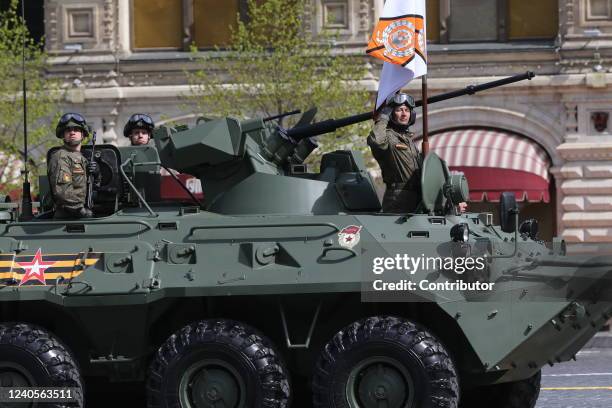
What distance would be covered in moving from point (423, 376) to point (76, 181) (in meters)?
3.42

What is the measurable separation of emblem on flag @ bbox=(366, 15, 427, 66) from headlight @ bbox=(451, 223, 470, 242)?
13.5ft

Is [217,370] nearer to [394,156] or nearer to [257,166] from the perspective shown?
[257,166]

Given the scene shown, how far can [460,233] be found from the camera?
38.4ft

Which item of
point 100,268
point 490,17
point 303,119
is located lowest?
point 100,268

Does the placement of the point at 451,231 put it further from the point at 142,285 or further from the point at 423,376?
the point at 142,285

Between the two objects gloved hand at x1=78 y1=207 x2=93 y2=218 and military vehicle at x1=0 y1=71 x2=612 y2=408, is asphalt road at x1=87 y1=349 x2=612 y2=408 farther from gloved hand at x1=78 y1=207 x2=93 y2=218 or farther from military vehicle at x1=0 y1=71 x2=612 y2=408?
gloved hand at x1=78 y1=207 x2=93 y2=218

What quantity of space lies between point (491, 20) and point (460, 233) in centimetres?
1787

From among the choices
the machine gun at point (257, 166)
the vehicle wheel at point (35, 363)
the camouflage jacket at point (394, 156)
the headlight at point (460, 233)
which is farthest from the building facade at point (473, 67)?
the headlight at point (460, 233)

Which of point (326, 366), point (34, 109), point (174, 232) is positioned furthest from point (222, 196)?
point (34, 109)

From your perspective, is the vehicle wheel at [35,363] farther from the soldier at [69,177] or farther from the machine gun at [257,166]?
the machine gun at [257,166]

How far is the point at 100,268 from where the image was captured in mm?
12102

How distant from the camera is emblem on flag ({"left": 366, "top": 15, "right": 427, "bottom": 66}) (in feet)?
52.0

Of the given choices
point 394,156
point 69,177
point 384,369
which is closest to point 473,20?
point 394,156

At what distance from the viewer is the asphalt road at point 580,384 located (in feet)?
48.1
